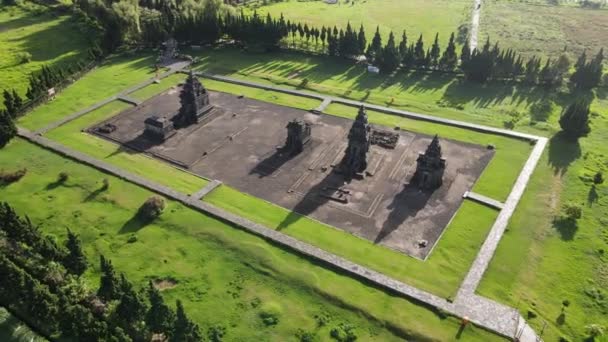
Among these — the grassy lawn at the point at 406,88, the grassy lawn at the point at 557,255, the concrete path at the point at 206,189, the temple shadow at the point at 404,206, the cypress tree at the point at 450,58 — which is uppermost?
the cypress tree at the point at 450,58

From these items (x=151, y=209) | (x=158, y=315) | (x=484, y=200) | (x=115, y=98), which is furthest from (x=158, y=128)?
(x=484, y=200)

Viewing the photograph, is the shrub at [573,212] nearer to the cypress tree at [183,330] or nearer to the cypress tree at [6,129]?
the cypress tree at [183,330]

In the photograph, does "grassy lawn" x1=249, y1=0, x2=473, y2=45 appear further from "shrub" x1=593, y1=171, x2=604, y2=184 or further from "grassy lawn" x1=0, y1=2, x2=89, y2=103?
"shrub" x1=593, y1=171, x2=604, y2=184

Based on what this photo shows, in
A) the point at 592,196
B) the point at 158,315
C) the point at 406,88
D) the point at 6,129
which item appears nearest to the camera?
the point at 158,315

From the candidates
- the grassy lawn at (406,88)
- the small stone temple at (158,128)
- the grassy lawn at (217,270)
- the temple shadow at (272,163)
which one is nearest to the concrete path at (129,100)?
the small stone temple at (158,128)

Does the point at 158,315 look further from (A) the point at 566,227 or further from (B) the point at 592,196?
(B) the point at 592,196

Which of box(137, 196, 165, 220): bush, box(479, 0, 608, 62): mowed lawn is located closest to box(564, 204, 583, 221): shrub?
Answer: box(137, 196, 165, 220): bush
